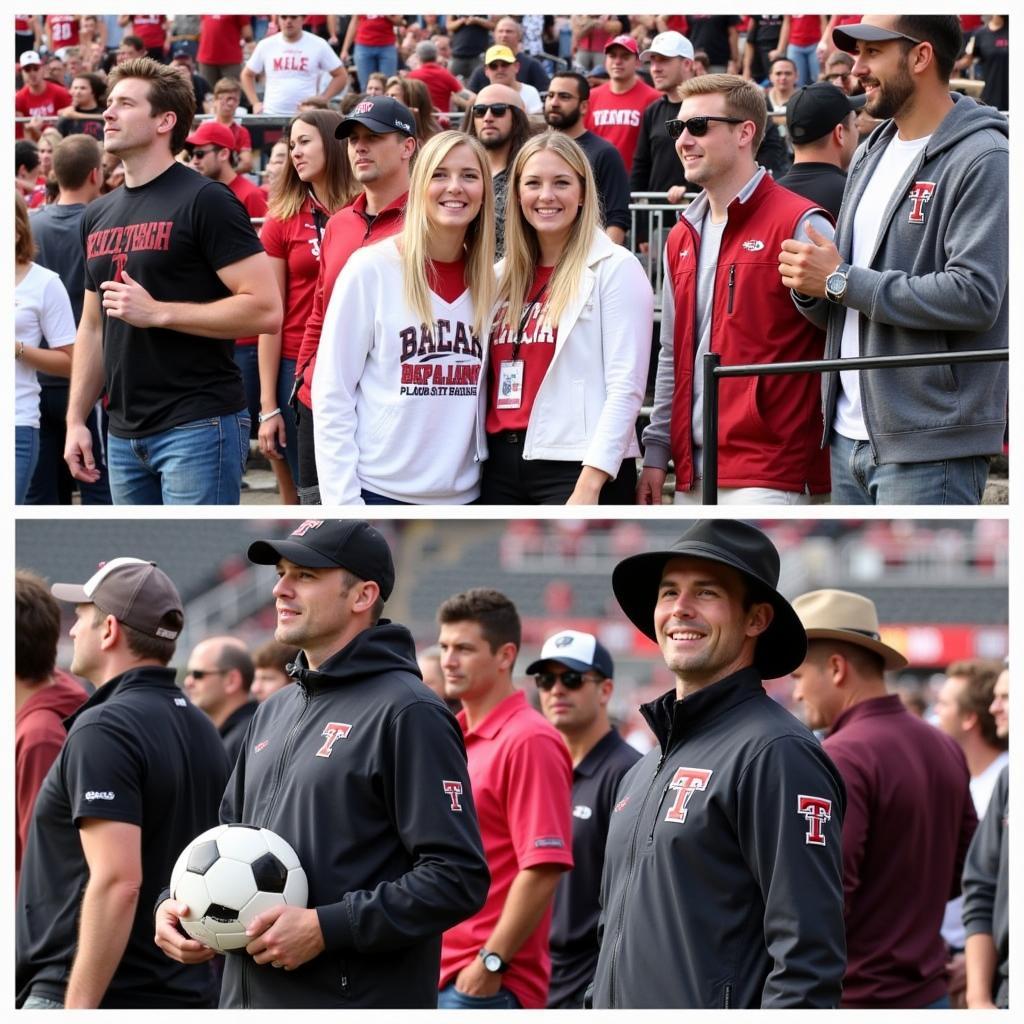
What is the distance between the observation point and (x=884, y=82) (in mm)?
4727

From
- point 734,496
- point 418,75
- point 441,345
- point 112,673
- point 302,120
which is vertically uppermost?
point 418,75

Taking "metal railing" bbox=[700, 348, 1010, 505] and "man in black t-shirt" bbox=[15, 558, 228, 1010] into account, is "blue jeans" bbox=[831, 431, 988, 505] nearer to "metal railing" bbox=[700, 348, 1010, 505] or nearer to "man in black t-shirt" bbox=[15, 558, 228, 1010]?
"metal railing" bbox=[700, 348, 1010, 505]

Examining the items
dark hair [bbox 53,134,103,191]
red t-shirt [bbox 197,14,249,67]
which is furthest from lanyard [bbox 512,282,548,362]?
red t-shirt [bbox 197,14,249,67]

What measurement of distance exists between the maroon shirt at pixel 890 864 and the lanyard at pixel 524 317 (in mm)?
1581

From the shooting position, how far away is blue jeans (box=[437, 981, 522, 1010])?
5.20 m

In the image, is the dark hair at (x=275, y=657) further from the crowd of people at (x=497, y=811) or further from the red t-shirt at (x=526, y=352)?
the red t-shirt at (x=526, y=352)

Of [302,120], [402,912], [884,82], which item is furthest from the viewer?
[302,120]

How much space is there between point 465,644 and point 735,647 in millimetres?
2091

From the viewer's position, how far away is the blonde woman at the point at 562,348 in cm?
501

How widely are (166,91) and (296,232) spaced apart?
1.54 meters

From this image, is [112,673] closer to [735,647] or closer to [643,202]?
[735,647]

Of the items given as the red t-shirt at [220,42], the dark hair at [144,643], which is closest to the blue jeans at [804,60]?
the red t-shirt at [220,42]

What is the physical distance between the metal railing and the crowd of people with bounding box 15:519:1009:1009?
19.1 inches

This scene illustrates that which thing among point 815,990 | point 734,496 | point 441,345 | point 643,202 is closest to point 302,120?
point 441,345
